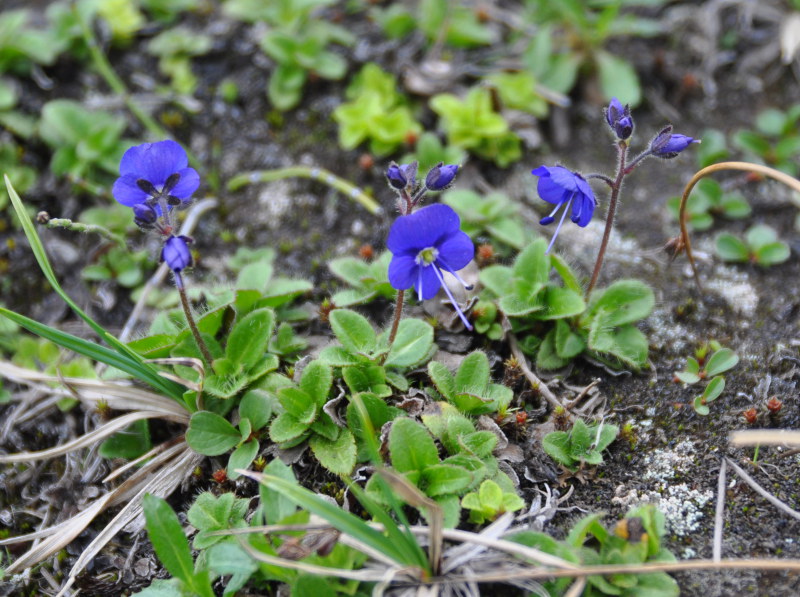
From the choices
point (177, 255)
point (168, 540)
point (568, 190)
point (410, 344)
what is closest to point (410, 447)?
point (410, 344)

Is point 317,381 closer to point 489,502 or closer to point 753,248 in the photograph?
point 489,502

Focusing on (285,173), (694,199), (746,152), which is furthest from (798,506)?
(285,173)

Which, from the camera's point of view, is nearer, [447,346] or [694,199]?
[447,346]

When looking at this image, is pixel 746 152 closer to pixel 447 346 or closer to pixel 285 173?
pixel 447 346

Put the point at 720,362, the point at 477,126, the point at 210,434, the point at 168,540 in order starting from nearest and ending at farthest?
the point at 168,540 < the point at 210,434 < the point at 720,362 < the point at 477,126

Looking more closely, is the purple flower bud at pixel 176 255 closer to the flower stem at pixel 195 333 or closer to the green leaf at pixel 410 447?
the flower stem at pixel 195 333

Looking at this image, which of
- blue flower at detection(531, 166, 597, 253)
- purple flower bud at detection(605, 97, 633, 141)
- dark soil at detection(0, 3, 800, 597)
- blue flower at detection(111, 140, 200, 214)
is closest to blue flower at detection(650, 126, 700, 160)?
purple flower bud at detection(605, 97, 633, 141)

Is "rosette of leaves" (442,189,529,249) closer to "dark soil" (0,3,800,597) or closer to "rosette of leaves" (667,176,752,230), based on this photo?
"dark soil" (0,3,800,597)
